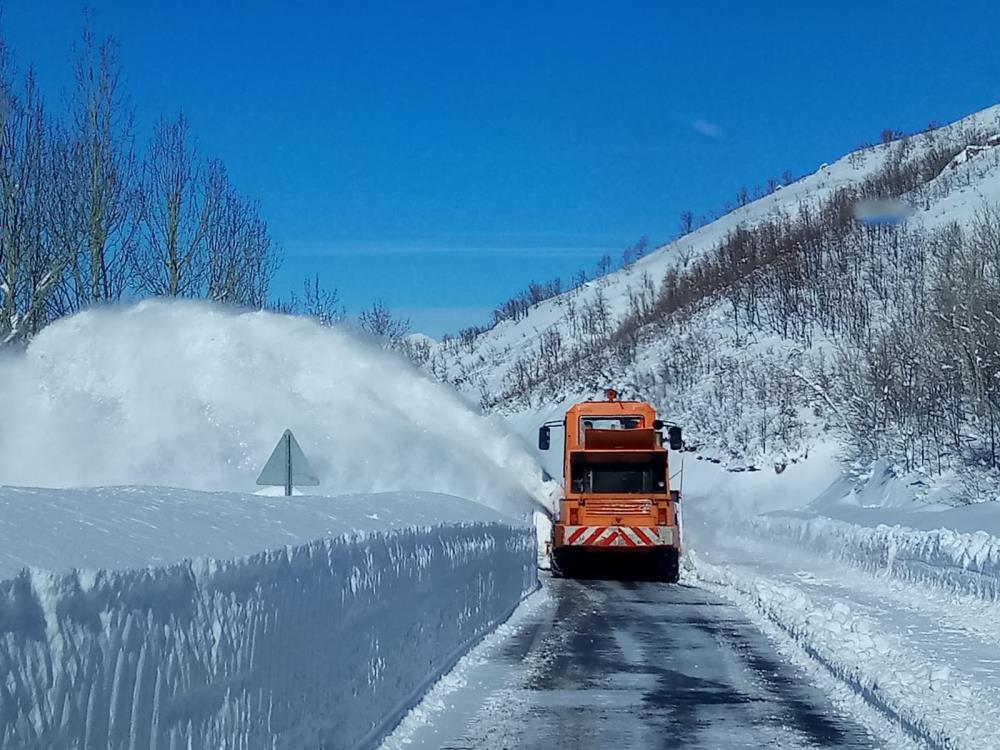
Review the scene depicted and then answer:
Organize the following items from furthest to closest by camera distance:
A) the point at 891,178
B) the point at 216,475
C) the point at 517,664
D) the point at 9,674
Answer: the point at 891,178 < the point at 216,475 < the point at 517,664 < the point at 9,674

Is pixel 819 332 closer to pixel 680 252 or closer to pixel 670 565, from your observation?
pixel 670 565

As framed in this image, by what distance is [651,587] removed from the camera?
20.2 m

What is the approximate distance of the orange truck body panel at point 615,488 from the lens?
834 inches

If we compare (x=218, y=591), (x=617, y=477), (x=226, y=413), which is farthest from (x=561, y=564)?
(x=218, y=591)

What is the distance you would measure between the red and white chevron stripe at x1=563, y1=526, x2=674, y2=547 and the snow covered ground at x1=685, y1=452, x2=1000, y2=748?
42.5 inches

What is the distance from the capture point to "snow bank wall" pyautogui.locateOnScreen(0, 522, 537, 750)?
3.42 metres

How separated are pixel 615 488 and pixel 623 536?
1.82m

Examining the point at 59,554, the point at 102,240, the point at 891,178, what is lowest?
the point at 59,554

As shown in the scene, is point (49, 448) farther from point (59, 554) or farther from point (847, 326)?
point (847, 326)

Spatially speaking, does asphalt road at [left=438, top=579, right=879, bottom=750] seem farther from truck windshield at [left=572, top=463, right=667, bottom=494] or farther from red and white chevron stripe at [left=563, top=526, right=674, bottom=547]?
truck windshield at [left=572, top=463, right=667, bottom=494]

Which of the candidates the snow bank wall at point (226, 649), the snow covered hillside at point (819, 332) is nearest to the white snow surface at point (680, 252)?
the snow covered hillside at point (819, 332)

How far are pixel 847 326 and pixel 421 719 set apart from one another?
55195 millimetres

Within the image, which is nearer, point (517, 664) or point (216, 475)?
A: point (517, 664)

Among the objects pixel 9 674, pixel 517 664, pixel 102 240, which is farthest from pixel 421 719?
pixel 102 240
